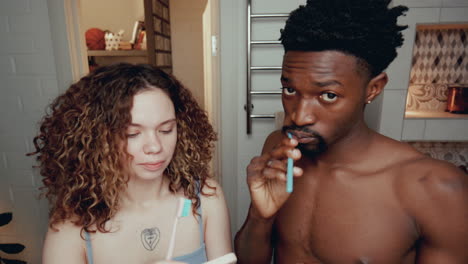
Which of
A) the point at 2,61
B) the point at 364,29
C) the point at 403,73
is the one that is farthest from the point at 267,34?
the point at 2,61

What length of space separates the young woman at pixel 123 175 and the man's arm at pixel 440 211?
59cm

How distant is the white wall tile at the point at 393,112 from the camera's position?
4.99 ft

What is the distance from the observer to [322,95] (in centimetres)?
71

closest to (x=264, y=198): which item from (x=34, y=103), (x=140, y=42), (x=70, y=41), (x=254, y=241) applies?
(x=254, y=241)

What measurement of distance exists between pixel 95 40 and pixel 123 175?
8.12ft

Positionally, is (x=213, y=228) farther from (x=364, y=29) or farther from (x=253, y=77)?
(x=253, y=77)

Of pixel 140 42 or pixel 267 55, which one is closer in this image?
pixel 267 55

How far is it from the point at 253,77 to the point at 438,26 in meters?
1.01

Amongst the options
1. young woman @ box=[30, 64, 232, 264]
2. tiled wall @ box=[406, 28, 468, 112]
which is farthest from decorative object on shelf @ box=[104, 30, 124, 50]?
tiled wall @ box=[406, 28, 468, 112]

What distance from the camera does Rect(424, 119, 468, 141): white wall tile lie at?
1498mm

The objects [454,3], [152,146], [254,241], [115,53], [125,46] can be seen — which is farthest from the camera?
[125,46]

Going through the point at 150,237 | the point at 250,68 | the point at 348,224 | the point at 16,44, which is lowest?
the point at 150,237

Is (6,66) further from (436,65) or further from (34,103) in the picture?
(436,65)

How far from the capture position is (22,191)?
6.31 feet
